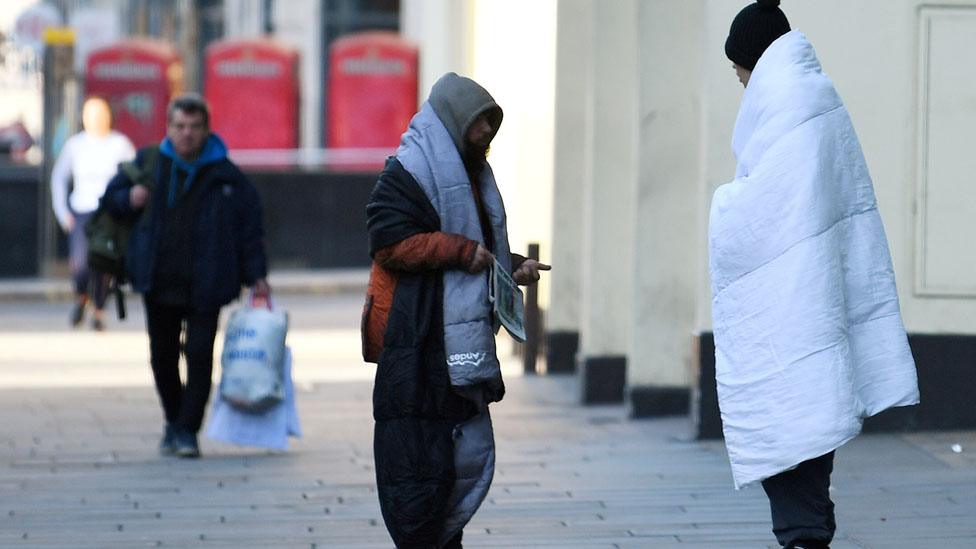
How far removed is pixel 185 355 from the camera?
9117 mm

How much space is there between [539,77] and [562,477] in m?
5.50

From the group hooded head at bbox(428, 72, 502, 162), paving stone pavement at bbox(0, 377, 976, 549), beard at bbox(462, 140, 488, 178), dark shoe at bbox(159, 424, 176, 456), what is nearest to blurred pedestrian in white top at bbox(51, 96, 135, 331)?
paving stone pavement at bbox(0, 377, 976, 549)

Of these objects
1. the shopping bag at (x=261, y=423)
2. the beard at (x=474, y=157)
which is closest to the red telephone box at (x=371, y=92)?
the shopping bag at (x=261, y=423)

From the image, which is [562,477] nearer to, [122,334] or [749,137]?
[749,137]

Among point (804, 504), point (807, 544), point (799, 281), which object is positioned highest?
point (799, 281)

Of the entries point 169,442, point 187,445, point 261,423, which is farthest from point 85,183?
point 261,423

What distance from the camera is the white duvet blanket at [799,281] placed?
5.52 metres

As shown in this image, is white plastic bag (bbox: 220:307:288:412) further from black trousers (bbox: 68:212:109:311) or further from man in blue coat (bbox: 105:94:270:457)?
black trousers (bbox: 68:212:109:311)

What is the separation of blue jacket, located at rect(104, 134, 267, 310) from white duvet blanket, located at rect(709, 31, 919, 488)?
3.72 m

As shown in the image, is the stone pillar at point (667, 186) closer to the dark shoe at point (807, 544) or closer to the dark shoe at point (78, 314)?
the dark shoe at point (807, 544)

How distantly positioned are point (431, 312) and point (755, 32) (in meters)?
1.20

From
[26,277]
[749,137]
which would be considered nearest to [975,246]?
[749,137]

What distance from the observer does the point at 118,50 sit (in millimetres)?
24609

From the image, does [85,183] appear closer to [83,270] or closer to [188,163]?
[83,270]
